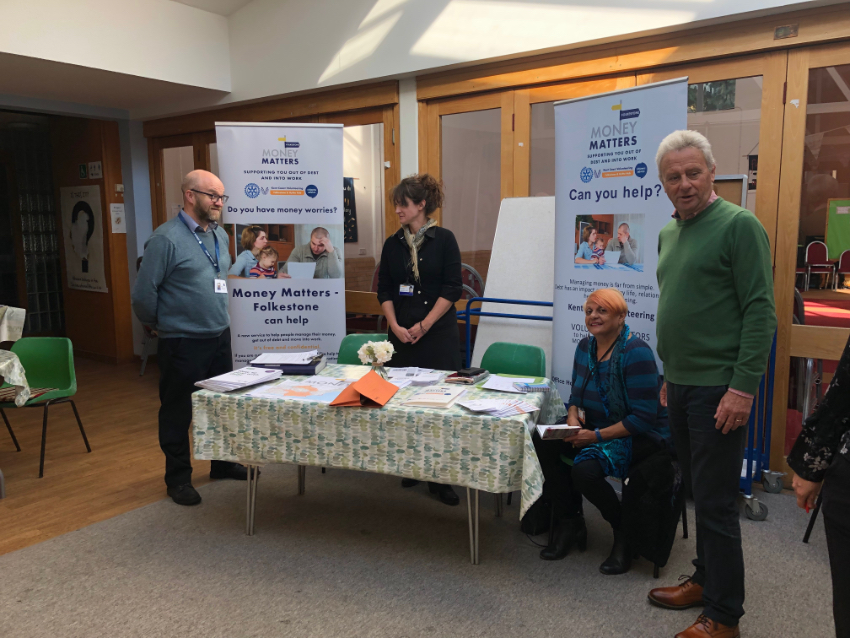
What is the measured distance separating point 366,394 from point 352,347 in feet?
3.44

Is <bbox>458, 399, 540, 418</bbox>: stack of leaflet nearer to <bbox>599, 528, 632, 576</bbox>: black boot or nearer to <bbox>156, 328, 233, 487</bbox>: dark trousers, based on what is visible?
<bbox>599, 528, 632, 576</bbox>: black boot

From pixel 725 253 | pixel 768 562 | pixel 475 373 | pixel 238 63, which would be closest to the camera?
pixel 725 253

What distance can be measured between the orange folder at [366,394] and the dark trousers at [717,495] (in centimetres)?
116

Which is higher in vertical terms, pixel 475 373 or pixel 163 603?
pixel 475 373

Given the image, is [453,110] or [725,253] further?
[453,110]

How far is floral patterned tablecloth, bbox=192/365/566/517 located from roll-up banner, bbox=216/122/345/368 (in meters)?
1.41

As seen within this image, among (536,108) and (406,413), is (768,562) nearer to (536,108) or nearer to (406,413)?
(406,413)

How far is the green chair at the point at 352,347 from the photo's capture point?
3543 millimetres

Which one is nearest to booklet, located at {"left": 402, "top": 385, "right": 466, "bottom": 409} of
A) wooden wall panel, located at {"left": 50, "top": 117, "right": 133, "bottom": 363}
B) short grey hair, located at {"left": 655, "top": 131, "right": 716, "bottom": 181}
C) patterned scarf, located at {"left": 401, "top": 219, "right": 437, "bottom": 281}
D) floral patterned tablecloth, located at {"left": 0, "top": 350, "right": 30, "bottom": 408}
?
patterned scarf, located at {"left": 401, "top": 219, "right": 437, "bottom": 281}

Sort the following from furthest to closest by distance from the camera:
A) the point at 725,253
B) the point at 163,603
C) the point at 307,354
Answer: the point at 307,354 → the point at 163,603 → the point at 725,253

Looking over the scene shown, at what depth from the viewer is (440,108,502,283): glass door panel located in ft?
14.9

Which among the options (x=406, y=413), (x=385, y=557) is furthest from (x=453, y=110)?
(x=385, y=557)

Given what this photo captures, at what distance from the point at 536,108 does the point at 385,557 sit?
10.1 ft

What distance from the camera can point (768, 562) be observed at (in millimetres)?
2697
